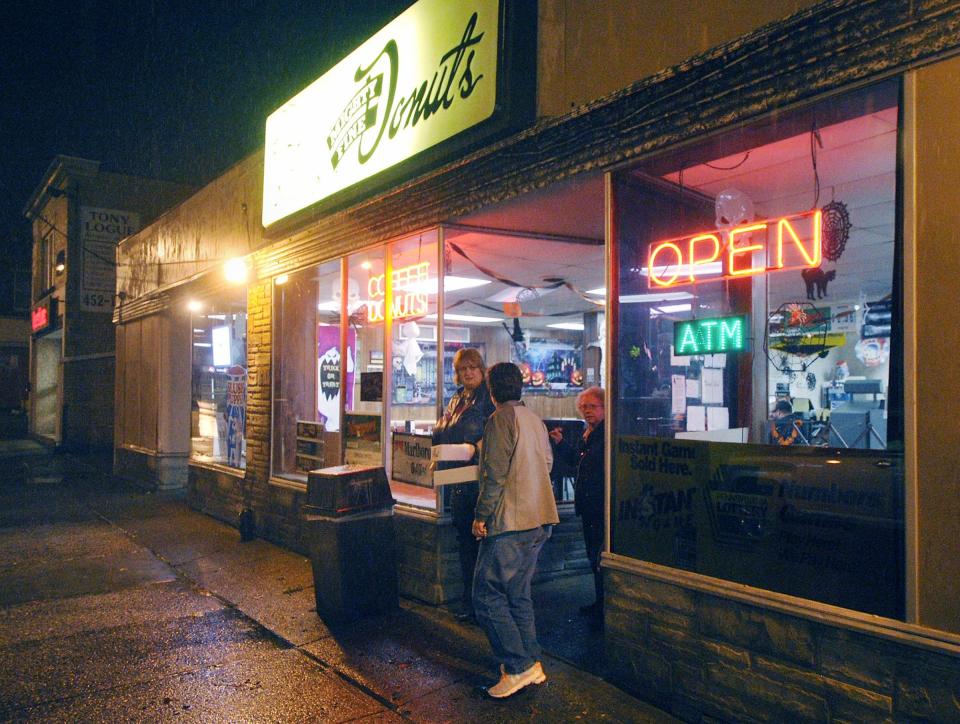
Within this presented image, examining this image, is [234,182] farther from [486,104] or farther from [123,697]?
[123,697]

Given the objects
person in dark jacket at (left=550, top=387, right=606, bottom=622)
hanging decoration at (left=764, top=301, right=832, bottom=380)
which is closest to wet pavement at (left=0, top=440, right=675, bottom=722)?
person in dark jacket at (left=550, top=387, right=606, bottom=622)

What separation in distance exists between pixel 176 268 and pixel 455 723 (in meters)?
11.1

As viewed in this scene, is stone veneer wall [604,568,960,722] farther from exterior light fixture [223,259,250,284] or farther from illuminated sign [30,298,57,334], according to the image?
illuminated sign [30,298,57,334]

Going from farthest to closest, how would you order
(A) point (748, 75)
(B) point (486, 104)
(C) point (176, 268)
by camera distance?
(C) point (176, 268) → (B) point (486, 104) → (A) point (748, 75)

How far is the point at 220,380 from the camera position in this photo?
11875 mm

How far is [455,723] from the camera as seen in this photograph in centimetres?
421

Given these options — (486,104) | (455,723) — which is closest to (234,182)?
(486,104)

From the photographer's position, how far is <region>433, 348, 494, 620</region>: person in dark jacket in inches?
229

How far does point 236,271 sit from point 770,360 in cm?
738

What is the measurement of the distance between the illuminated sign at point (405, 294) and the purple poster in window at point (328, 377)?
1.62m

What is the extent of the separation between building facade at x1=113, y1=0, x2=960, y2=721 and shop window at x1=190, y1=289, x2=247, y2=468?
0.72m

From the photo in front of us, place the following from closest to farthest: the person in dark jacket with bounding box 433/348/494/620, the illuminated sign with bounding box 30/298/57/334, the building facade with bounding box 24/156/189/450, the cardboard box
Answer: the cardboard box < the person in dark jacket with bounding box 433/348/494/620 < the building facade with bounding box 24/156/189/450 < the illuminated sign with bounding box 30/298/57/334

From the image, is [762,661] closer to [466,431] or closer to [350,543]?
[466,431]

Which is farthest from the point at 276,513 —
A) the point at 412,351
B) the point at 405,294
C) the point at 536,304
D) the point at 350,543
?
the point at 536,304
